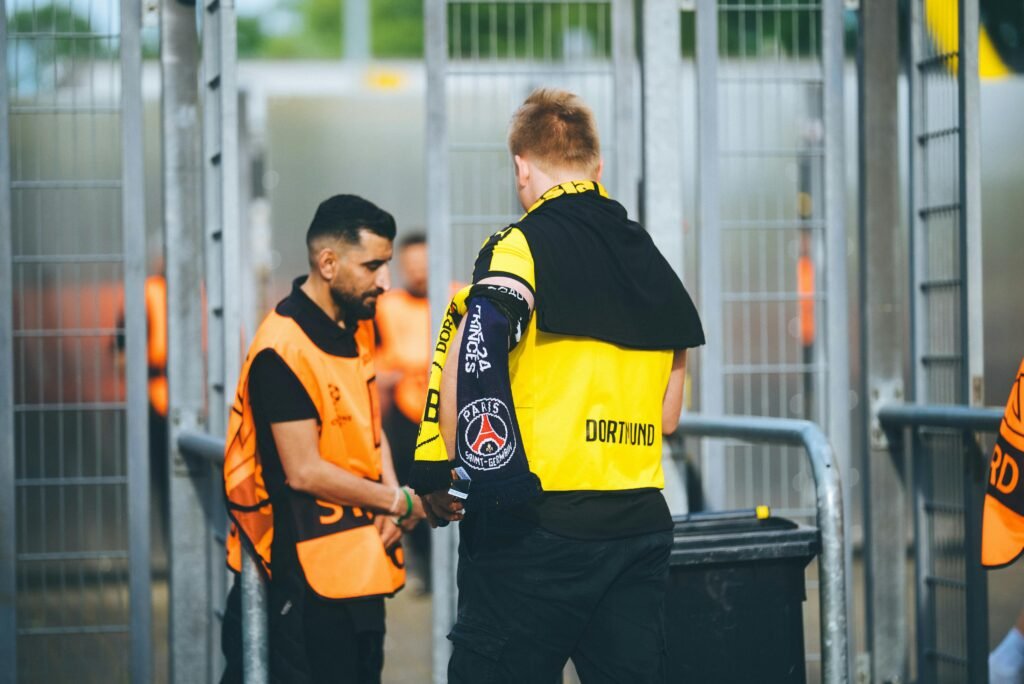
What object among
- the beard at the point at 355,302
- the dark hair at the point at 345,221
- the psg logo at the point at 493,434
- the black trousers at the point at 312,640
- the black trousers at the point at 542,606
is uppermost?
the dark hair at the point at 345,221

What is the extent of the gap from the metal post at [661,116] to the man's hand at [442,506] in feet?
7.70

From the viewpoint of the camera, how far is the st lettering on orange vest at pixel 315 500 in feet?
13.7

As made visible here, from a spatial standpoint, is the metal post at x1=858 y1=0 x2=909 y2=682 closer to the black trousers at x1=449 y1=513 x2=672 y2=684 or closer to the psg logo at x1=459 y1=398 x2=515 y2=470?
the black trousers at x1=449 y1=513 x2=672 y2=684

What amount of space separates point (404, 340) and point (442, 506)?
5.87m

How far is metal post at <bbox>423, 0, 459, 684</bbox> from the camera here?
5547 millimetres

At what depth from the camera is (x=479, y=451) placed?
321 cm

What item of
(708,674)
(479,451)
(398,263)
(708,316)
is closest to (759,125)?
(708,316)

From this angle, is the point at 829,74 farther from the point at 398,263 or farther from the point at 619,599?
the point at 398,263

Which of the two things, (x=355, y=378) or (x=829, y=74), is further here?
(x=829, y=74)

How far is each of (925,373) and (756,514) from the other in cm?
145

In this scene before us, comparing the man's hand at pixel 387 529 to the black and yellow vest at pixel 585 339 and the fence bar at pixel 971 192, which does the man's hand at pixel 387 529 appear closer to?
the black and yellow vest at pixel 585 339

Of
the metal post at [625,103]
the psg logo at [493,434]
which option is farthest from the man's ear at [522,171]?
the metal post at [625,103]

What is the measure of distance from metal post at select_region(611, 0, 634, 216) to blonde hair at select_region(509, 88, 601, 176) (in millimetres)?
2167

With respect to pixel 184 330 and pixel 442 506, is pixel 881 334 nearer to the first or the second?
pixel 184 330
